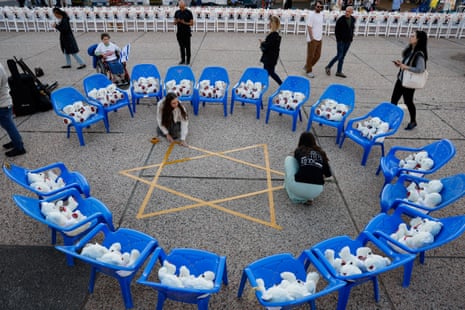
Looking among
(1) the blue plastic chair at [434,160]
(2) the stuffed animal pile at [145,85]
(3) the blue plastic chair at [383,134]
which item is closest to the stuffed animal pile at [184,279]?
(1) the blue plastic chair at [434,160]

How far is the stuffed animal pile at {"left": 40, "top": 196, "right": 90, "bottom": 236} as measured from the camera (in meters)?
3.29

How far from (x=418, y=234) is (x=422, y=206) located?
65 cm

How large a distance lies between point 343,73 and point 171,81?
5.84 m

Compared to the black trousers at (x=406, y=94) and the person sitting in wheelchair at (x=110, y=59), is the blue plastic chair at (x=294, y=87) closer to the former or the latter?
the black trousers at (x=406, y=94)

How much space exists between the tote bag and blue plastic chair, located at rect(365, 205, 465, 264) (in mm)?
3197

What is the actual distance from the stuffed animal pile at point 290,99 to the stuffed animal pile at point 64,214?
4332mm

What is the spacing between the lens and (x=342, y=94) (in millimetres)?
6520

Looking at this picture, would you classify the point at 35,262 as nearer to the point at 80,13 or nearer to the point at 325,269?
the point at 325,269

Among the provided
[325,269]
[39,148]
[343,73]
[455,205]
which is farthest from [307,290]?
[343,73]

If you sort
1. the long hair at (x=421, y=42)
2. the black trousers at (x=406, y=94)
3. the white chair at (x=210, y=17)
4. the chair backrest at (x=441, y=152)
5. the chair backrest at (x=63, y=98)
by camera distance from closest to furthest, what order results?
the chair backrest at (x=441, y=152)
the long hair at (x=421, y=42)
the chair backrest at (x=63, y=98)
the black trousers at (x=406, y=94)
the white chair at (x=210, y=17)

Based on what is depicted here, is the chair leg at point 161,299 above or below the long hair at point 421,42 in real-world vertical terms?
below

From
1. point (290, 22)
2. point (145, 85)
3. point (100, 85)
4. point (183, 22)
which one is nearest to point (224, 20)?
point (290, 22)

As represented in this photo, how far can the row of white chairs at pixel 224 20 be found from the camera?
616 inches

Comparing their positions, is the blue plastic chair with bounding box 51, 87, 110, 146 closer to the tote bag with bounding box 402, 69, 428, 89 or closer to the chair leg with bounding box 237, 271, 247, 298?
the chair leg with bounding box 237, 271, 247, 298
